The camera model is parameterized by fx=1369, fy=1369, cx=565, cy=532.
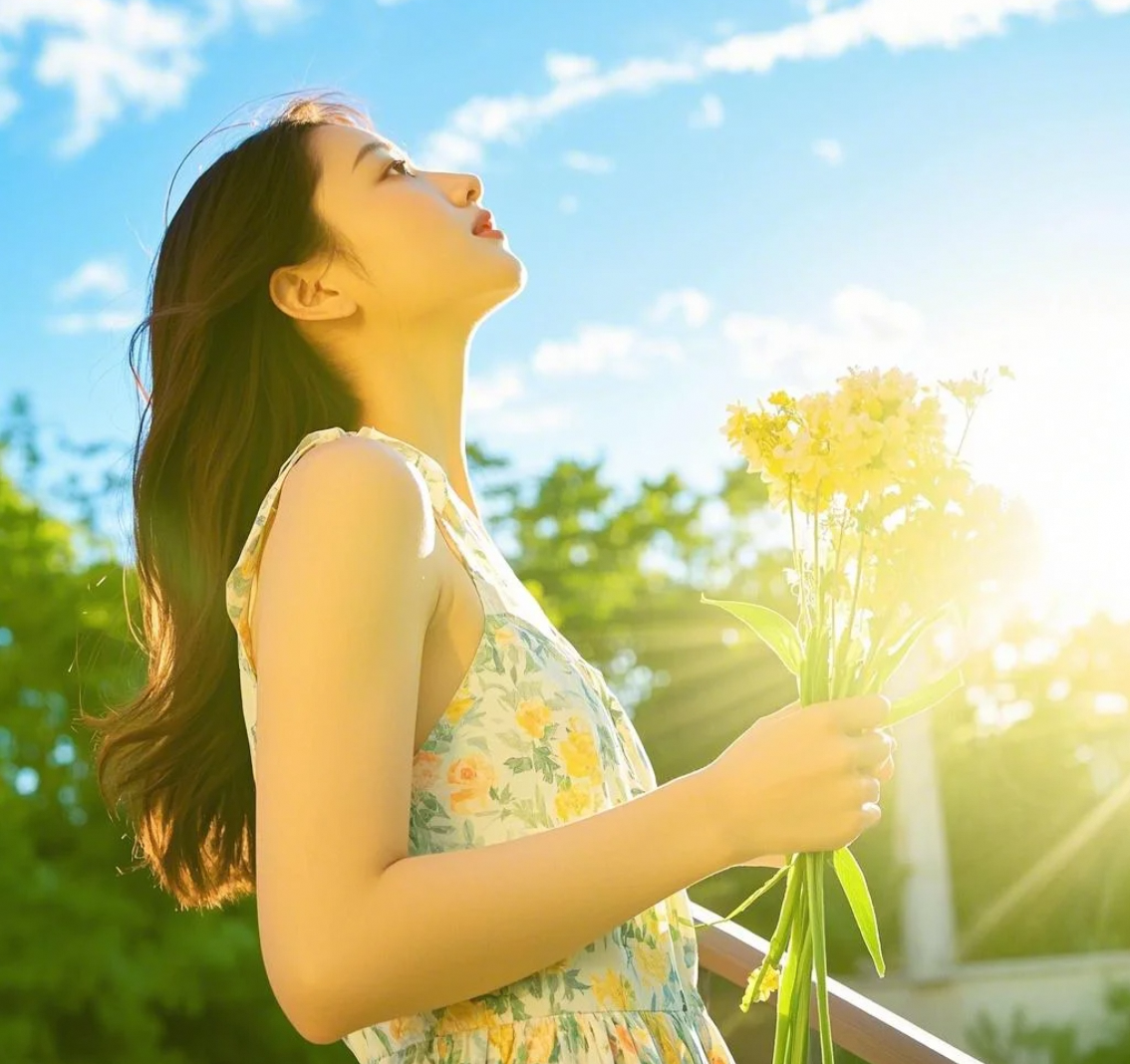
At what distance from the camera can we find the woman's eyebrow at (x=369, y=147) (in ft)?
5.77

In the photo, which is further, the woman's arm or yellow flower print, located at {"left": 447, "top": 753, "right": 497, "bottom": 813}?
yellow flower print, located at {"left": 447, "top": 753, "right": 497, "bottom": 813}

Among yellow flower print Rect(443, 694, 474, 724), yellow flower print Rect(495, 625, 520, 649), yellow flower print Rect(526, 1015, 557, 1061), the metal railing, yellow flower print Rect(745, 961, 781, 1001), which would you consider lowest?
the metal railing

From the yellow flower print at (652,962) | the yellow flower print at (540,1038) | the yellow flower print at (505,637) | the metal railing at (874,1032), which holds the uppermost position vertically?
the yellow flower print at (505,637)

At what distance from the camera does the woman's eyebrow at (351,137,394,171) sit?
1758 mm

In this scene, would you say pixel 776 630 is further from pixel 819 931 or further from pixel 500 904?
pixel 500 904

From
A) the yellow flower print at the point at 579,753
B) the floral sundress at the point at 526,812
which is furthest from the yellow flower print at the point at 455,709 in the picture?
the yellow flower print at the point at 579,753

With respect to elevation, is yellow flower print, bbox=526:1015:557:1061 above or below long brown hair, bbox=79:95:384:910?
below

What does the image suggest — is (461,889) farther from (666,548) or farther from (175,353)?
(666,548)

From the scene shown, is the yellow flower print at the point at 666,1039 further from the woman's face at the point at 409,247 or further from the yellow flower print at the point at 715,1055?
the woman's face at the point at 409,247

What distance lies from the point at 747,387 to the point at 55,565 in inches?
362

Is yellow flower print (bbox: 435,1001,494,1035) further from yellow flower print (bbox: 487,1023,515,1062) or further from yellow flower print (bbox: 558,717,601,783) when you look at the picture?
yellow flower print (bbox: 558,717,601,783)

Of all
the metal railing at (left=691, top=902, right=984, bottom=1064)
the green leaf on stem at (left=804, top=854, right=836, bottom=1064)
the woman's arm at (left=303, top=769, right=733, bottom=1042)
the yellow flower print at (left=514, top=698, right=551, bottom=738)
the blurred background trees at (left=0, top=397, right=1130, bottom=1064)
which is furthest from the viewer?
the blurred background trees at (left=0, top=397, right=1130, bottom=1064)

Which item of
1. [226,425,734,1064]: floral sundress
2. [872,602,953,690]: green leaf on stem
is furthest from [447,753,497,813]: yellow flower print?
[872,602,953,690]: green leaf on stem

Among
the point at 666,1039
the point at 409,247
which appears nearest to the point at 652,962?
the point at 666,1039
